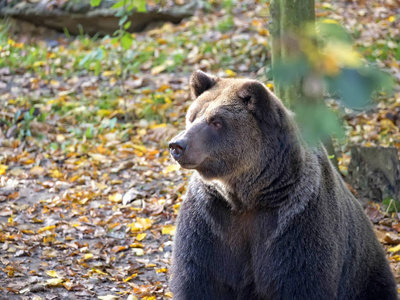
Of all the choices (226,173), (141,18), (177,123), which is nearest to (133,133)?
(177,123)

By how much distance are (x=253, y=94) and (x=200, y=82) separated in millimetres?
499

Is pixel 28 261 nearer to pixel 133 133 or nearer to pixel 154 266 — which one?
pixel 154 266

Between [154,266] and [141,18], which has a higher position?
[141,18]

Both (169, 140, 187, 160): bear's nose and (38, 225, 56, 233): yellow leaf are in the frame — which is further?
(38, 225, 56, 233): yellow leaf

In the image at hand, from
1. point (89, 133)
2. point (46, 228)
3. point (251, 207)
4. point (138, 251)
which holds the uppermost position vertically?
point (251, 207)

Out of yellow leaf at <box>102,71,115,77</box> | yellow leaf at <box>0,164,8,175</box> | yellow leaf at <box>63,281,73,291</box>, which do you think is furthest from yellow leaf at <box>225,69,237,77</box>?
yellow leaf at <box>63,281,73,291</box>

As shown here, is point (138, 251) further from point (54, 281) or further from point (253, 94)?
point (253, 94)

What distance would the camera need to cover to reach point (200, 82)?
4.33 meters

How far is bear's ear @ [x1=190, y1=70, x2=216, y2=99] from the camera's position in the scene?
4305 millimetres

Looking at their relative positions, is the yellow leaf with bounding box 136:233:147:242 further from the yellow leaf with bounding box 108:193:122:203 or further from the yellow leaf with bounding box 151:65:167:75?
the yellow leaf with bounding box 151:65:167:75

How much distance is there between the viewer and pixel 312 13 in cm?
639

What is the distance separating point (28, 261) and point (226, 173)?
8.60ft

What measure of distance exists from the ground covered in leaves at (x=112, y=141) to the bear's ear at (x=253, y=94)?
47 centimetres

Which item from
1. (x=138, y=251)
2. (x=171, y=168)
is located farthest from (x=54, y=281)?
(x=171, y=168)
